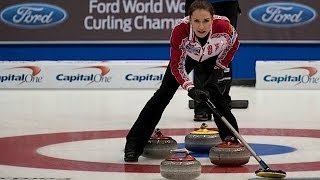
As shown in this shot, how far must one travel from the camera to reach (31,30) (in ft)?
38.1

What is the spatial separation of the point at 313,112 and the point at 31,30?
17.9 ft

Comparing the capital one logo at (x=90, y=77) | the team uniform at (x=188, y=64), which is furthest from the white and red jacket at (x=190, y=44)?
the capital one logo at (x=90, y=77)

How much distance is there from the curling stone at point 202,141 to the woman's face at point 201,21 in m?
0.69

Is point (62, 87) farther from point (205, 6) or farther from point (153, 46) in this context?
point (205, 6)

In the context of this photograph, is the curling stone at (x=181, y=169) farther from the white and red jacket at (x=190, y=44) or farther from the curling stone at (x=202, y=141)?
the curling stone at (x=202, y=141)

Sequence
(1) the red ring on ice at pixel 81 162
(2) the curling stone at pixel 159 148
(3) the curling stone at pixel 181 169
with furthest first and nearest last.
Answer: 1. (2) the curling stone at pixel 159 148
2. (1) the red ring on ice at pixel 81 162
3. (3) the curling stone at pixel 181 169

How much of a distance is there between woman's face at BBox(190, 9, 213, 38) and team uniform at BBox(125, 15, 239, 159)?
0.30 feet

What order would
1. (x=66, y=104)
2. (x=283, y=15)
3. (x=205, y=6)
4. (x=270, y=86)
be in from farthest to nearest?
(x=283, y=15) → (x=270, y=86) → (x=66, y=104) → (x=205, y=6)

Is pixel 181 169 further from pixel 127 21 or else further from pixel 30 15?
pixel 30 15

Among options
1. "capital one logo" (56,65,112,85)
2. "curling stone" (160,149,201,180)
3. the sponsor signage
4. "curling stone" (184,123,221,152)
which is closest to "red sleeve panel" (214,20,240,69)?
"curling stone" (184,123,221,152)

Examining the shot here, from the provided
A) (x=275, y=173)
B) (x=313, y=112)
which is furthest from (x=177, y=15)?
(x=275, y=173)

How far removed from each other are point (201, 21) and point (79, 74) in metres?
6.72

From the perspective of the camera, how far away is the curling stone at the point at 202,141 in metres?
4.60

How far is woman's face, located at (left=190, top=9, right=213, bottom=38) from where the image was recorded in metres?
4.12
